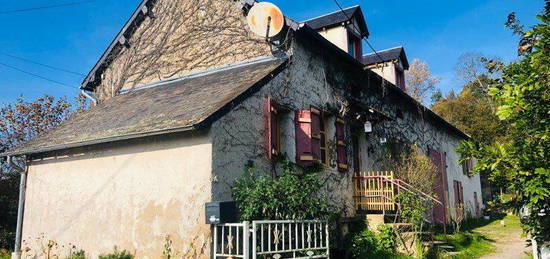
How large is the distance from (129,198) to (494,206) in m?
6.50

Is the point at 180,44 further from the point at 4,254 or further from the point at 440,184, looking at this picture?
the point at 440,184

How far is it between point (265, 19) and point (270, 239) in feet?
16.1

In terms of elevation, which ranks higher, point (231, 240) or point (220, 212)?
point (220, 212)

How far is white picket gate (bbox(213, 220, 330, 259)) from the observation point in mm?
7168

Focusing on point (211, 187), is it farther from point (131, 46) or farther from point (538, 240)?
point (131, 46)

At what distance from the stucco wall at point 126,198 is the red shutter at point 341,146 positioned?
451 centimetres

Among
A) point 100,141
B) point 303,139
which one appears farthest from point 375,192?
point 100,141

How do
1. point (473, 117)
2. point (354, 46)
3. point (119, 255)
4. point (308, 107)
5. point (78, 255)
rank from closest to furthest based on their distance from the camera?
point (119, 255) < point (78, 255) < point (308, 107) < point (354, 46) < point (473, 117)

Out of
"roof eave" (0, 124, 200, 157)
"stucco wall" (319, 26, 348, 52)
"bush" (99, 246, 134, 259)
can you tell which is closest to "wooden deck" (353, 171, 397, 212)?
"stucco wall" (319, 26, 348, 52)

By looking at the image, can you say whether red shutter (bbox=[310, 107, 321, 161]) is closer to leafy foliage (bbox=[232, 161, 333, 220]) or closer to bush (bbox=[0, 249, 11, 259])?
leafy foliage (bbox=[232, 161, 333, 220])

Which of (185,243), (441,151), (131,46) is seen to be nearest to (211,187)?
(185,243)

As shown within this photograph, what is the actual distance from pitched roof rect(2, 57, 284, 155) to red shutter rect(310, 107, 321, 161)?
1.46 m

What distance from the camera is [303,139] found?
9859 mm

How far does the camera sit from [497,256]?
1077 cm
